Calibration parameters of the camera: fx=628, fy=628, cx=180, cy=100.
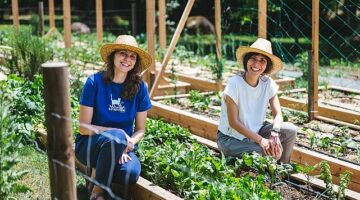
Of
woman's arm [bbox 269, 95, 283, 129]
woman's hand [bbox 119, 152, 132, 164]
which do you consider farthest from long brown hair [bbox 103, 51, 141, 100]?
woman's arm [bbox 269, 95, 283, 129]

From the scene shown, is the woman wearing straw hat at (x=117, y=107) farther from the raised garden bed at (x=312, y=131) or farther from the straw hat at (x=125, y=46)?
the raised garden bed at (x=312, y=131)

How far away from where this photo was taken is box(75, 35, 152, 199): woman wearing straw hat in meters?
4.12

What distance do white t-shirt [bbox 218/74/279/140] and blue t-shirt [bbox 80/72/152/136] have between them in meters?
0.76

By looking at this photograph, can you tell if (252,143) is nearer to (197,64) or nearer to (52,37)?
(197,64)

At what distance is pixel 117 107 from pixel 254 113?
3.76 feet

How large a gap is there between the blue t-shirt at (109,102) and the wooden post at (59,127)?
4.37ft

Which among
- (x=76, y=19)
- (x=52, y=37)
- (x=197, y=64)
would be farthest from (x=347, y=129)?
(x=76, y=19)

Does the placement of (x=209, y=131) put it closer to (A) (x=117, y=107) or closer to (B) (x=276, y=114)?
(B) (x=276, y=114)

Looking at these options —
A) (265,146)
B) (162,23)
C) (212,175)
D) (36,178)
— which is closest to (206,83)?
(162,23)

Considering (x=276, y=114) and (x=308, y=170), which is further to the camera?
(x=276, y=114)

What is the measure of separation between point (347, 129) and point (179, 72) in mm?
3900

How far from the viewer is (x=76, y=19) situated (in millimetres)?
24469

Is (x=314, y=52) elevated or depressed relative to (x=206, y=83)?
elevated

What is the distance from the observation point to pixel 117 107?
4355 millimetres
